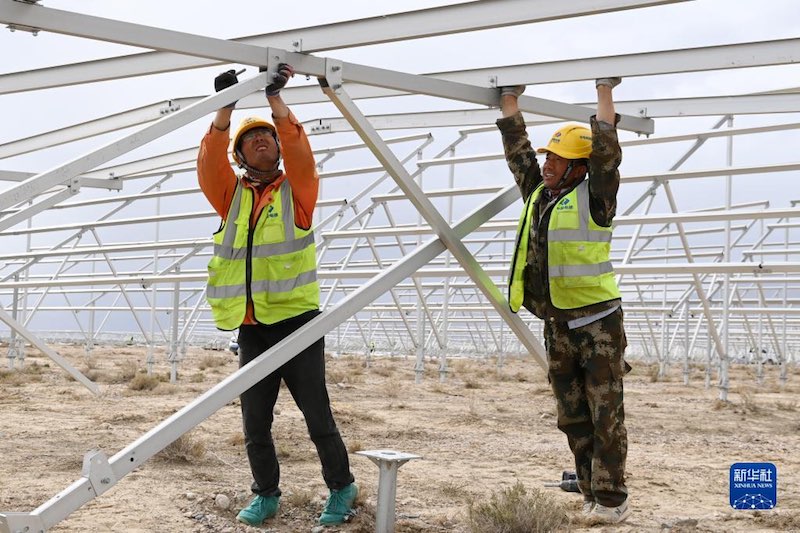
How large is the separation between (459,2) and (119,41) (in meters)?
1.64

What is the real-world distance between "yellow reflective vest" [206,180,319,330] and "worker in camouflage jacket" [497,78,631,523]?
0.95 metres

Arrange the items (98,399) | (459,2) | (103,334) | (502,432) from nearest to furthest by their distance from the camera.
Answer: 1. (459,2)
2. (502,432)
3. (98,399)
4. (103,334)

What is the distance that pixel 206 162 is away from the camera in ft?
12.2

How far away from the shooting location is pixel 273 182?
148 inches

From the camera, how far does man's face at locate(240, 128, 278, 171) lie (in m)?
3.71

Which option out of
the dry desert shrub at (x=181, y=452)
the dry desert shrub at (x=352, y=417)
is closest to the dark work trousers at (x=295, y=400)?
the dry desert shrub at (x=181, y=452)

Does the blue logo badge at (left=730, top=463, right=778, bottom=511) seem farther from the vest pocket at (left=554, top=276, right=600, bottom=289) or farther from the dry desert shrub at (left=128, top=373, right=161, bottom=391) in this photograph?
the dry desert shrub at (left=128, top=373, right=161, bottom=391)

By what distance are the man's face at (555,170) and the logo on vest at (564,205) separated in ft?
0.44

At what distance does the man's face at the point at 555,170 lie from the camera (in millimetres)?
3857

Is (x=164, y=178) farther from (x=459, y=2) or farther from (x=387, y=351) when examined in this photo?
(x=387, y=351)

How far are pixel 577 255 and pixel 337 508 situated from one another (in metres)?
1.47

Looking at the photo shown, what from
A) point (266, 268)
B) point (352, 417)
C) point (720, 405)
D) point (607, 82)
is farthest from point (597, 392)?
point (720, 405)

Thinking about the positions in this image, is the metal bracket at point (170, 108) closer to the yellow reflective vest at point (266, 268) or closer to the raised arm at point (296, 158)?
the yellow reflective vest at point (266, 268)

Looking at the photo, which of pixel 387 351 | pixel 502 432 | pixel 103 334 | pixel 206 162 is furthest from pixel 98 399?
pixel 103 334
